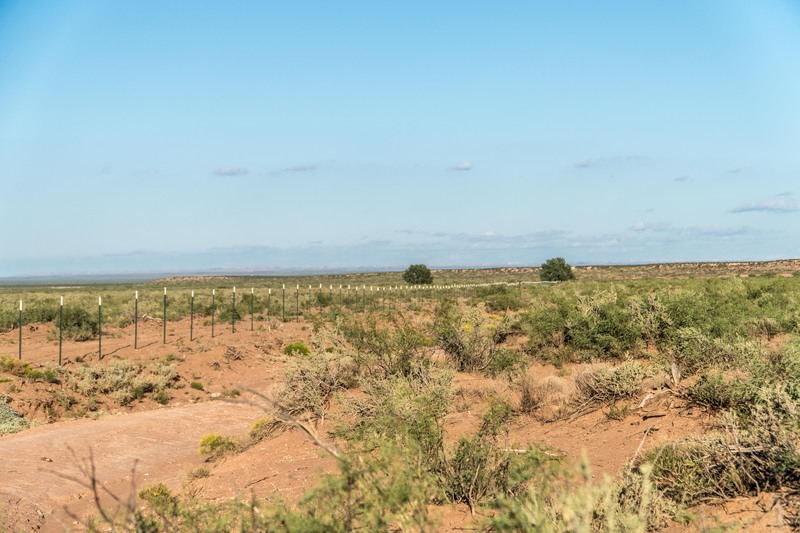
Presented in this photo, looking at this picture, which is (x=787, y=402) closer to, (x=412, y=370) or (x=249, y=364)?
(x=412, y=370)

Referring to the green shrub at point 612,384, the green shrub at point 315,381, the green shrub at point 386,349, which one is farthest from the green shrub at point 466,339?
the green shrub at point 612,384

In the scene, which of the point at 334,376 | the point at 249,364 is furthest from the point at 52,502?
the point at 249,364

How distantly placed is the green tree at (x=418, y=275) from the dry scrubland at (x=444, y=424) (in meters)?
Result: 48.0

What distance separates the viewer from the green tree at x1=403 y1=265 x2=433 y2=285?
3002 inches

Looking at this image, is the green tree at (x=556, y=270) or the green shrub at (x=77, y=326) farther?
the green tree at (x=556, y=270)

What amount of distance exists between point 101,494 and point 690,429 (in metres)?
10.1

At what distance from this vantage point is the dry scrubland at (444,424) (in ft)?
17.8

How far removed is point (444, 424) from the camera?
1049 cm

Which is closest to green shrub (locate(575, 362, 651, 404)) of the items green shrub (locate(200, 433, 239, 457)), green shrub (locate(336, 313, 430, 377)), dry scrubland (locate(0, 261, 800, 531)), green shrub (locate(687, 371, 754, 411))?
dry scrubland (locate(0, 261, 800, 531))

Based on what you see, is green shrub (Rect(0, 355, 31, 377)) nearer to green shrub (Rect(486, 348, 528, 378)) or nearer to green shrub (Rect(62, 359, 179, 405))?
green shrub (Rect(62, 359, 179, 405))

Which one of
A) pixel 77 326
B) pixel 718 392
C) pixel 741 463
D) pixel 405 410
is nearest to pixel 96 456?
pixel 405 410

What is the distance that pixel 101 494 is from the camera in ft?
39.6

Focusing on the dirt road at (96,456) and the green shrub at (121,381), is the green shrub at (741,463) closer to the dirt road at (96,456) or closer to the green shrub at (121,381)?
the dirt road at (96,456)

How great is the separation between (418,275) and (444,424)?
66.6m
